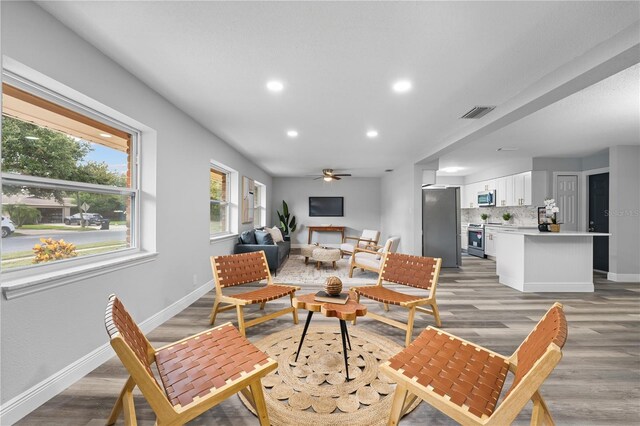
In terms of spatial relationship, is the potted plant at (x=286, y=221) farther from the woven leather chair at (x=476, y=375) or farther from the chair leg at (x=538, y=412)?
the chair leg at (x=538, y=412)

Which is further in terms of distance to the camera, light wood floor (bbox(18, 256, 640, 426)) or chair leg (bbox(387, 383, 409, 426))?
light wood floor (bbox(18, 256, 640, 426))

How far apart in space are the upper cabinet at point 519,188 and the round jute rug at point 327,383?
225 inches

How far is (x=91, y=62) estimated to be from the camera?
193 centimetres

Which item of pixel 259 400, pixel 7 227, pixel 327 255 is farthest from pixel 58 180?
pixel 327 255

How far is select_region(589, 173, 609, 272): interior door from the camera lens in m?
5.27

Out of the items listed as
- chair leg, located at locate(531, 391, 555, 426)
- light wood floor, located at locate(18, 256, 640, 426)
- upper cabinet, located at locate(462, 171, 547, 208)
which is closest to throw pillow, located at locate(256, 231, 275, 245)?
light wood floor, located at locate(18, 256, 640, 426)

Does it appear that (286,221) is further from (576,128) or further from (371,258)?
(576,128)

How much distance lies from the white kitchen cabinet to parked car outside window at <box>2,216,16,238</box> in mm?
7975

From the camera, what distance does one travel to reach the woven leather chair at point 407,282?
2.44 m

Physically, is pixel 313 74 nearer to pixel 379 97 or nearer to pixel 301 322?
pixel 379 97

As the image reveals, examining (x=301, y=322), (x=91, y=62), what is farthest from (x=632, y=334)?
(x=91, y=62)

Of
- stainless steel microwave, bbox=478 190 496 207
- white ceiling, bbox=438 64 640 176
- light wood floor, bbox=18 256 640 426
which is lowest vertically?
light wood floor, bbox=18 256 640 426

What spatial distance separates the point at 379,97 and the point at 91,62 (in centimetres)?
243

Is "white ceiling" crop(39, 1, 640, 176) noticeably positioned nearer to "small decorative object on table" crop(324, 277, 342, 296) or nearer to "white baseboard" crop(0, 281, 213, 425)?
"small decorative object on table" crop(324, 277, 342, 296)
